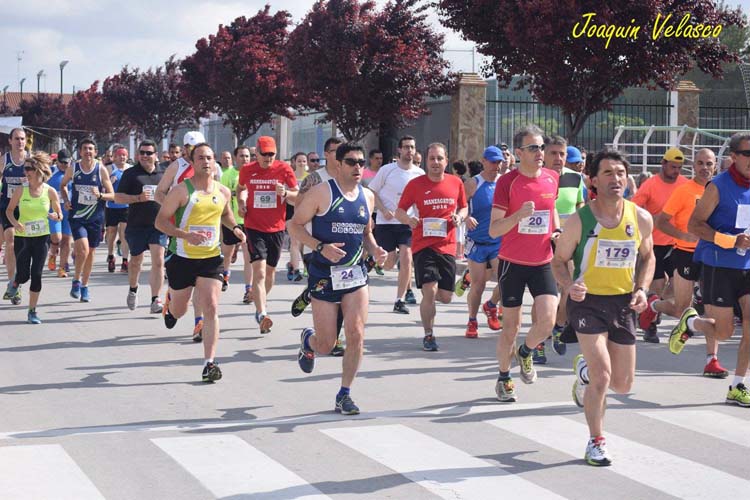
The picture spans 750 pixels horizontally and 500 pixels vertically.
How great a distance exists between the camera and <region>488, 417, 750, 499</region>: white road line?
6.46m

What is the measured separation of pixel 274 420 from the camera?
27.0 ft

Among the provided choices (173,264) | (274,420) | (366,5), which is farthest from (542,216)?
(366,5)

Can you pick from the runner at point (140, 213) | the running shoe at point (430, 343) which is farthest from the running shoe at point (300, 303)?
the runner at point (140, 213)

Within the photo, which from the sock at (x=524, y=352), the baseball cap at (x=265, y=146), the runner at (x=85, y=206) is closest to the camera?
the sock at (x=524, y=352)

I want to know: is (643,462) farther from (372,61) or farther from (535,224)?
(372,61)

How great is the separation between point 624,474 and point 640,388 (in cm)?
295

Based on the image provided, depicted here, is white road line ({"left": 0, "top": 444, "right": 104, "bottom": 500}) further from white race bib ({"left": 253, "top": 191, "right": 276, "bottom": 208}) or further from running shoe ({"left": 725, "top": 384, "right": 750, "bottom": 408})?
white race bib ({"left": 253, "top": 191, "right": 276, "bottom": 208})

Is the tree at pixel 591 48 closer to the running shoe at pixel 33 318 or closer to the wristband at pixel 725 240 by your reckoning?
the running shoe at pixel 33 318

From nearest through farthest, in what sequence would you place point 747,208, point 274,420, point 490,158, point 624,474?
1. point 624,474
2. point 274,420
3. point 747,208
4. point 490,158

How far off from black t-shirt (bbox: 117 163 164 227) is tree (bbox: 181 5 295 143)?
2456 centimetres

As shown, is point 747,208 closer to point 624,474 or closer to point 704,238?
point 704,238

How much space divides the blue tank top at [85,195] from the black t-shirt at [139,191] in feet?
4.54

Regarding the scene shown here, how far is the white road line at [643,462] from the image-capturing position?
6.46 meters

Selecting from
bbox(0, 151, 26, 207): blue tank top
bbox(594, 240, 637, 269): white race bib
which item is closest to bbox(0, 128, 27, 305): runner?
bbox(0, 151, 26, 207): blue tank top
